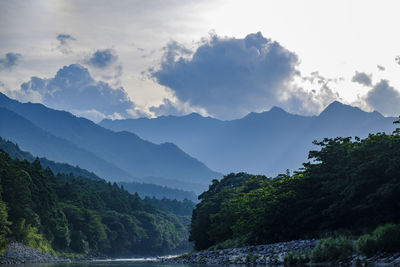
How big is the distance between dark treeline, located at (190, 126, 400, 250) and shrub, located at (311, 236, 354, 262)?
6653 mm

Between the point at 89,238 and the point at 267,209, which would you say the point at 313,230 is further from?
the point at 89,238

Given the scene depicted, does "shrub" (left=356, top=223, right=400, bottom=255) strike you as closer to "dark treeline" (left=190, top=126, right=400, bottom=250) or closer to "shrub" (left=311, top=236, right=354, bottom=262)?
"shrub" (left=311, top=236, right=354, bottom=262)

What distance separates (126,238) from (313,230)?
129197 mm

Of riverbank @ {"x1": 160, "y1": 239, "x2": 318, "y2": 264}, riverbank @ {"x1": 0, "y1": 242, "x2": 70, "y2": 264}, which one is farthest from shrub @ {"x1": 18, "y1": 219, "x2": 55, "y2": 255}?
riverbank @ {"x1": 160, "y1": 239, "x2": 318, "y2": 264}

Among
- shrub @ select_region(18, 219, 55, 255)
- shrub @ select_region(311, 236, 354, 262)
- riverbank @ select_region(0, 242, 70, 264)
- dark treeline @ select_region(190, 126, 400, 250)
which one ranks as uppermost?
dark treeline @ select_region(190, 126, 400, 250)

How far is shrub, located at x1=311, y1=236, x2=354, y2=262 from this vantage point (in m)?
46.7

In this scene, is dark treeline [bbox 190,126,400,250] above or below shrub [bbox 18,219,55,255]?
above

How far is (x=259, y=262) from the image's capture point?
57.6 m

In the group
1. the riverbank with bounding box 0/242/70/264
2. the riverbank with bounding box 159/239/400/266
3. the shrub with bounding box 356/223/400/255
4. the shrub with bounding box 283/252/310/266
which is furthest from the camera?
the riverbank with bounding box 0/242/70/264

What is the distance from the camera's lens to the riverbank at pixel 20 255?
8356 centimetres

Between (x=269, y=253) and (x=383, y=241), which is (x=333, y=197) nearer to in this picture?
(x=269, y=253)

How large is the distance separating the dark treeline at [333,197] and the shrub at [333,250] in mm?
6653

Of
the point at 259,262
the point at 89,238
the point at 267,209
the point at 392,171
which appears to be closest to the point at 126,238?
the point at 89,238

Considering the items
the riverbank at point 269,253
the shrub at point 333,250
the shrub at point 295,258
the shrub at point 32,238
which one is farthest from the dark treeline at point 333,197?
the shrub at point 32,238
